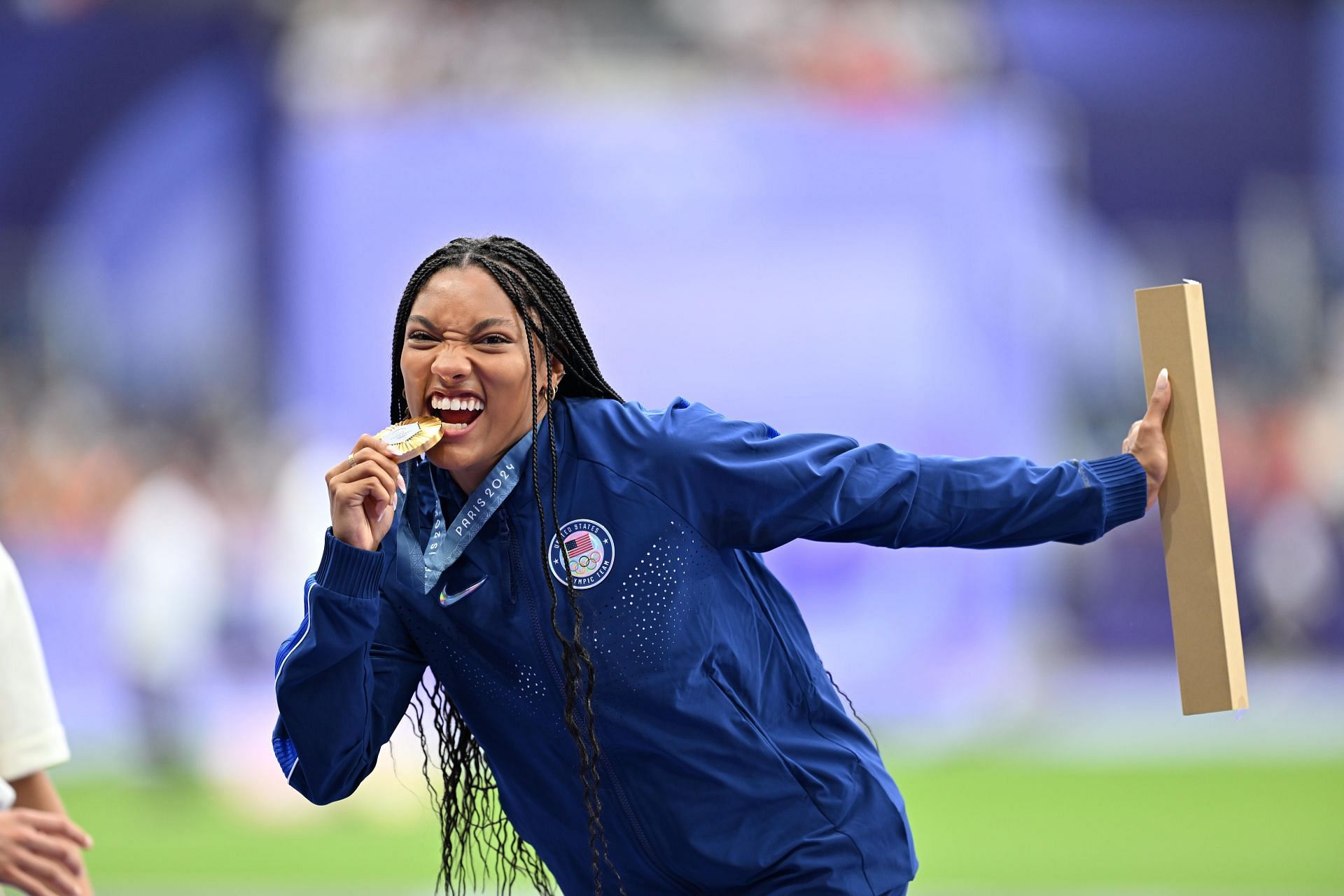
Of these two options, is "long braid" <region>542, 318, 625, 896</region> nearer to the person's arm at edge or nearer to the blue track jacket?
the blue track jacket

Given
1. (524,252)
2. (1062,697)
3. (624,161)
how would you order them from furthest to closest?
(624,161)
(1062,697)
(524,252)

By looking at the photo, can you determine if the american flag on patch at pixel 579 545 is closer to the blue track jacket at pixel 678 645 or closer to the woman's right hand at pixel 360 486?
the blue track jacket at pixel 678 645

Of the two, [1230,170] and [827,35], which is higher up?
[827,35]

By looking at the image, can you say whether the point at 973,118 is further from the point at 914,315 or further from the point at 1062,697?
the point at 1062,697

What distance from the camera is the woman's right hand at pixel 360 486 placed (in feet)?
9.51

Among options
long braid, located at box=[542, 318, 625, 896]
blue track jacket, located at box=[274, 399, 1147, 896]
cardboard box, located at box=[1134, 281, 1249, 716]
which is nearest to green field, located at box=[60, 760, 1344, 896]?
cardboard box, located at box=[1134, 281, 1249, 716]

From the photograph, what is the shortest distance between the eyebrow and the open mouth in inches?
5.2

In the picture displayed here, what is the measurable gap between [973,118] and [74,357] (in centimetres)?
701

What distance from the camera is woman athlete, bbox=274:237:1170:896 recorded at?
3.02 m

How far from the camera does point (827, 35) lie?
12594 mm

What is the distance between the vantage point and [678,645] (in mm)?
3035

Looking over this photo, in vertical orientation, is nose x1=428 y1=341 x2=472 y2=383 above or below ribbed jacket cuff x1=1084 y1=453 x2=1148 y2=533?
above

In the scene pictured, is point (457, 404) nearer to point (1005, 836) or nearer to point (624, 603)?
point (624, 603)

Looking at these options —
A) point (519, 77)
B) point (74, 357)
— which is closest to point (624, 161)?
point (519, 77)
